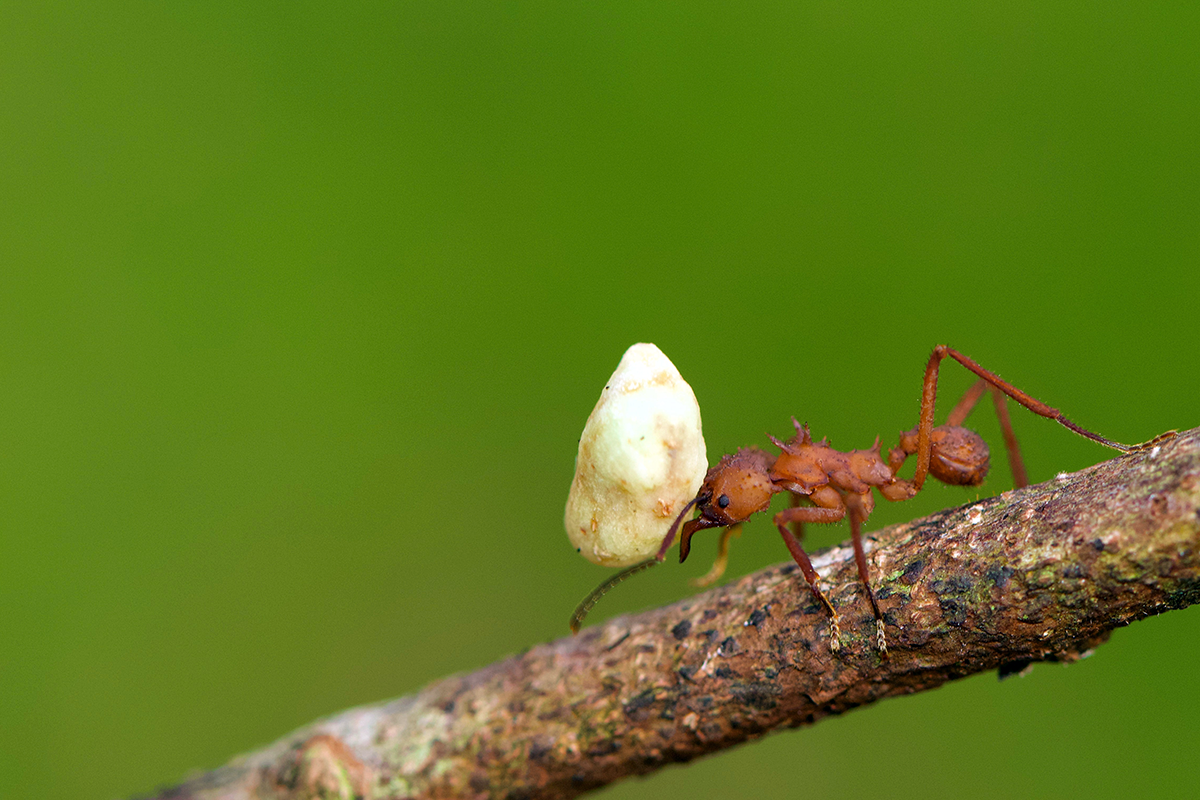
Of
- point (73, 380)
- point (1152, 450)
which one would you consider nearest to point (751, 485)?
point (1152, 450)

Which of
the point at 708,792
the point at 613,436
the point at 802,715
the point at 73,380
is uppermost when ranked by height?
the point at 73,380

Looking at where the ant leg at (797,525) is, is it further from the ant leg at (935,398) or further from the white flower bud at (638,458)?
the white flower bud at (638,458)

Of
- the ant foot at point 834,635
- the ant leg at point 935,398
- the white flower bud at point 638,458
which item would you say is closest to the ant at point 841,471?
the ant leg at point 935,398

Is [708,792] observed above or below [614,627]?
below

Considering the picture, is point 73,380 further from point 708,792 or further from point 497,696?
point 708,792

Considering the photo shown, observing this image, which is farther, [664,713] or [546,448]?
[546,448]

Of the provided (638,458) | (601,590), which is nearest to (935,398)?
(638,458)

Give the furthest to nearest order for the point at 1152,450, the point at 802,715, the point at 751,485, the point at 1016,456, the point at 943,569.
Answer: the point at 1016,456 → the point at 751,485 → the point at 802,715 → the point at 943,569 → the point at 1152,450
